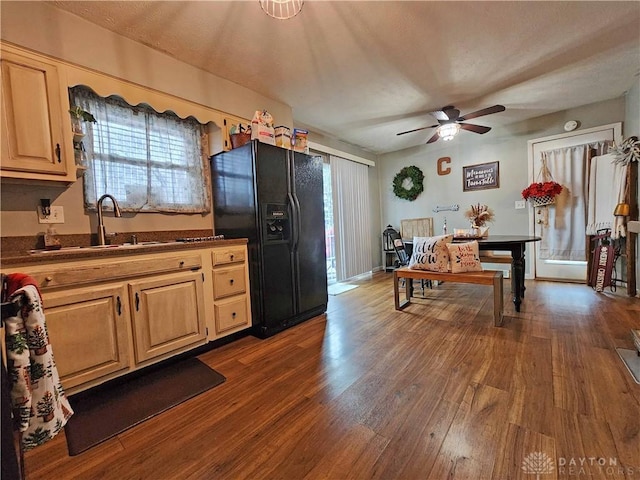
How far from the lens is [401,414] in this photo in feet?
4.59

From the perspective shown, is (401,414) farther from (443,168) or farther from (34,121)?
(443,168)

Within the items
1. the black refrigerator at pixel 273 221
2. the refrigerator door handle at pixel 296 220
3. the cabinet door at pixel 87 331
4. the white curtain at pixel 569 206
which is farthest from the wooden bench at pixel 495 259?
the cabinet door at pixel 87 331

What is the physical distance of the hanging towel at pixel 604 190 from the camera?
3311mm

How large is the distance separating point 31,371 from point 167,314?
3.80 feet

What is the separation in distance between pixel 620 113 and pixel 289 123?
4.27 m

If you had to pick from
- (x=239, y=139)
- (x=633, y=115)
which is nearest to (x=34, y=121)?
(x=239, y=139)

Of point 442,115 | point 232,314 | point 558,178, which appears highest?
point 442,115

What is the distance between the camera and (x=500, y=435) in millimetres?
1231

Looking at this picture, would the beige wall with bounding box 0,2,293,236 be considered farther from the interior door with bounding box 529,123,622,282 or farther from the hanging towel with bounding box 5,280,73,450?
the interior door with bounding box 529,123,622,282

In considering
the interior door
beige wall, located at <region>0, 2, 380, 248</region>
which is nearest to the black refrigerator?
beige wall, located at <region>0, 2, 380, 248</region>

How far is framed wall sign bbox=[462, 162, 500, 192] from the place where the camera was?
4605 millimetres

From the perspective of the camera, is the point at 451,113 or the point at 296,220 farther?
the point at 451,113

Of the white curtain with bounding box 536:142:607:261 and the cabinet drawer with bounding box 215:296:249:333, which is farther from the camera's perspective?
the white curtain with bounding box 536:142:607:261

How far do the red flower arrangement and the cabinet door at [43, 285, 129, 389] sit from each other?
5060mm
